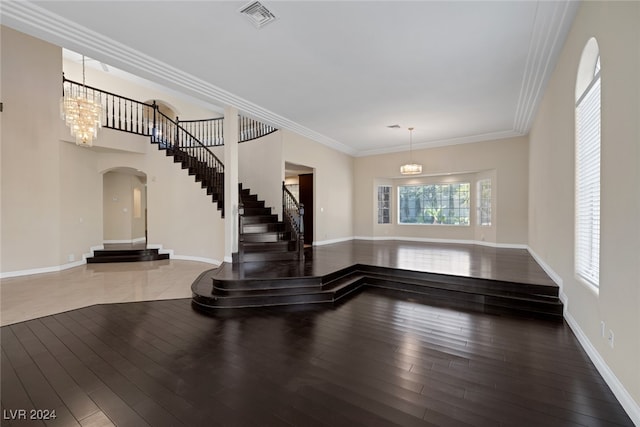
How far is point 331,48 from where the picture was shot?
3.76 metres

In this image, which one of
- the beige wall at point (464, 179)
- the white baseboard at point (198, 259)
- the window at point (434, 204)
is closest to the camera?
the white baseboard at point (198, 259)

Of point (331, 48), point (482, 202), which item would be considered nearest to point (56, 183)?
point (331, 48)

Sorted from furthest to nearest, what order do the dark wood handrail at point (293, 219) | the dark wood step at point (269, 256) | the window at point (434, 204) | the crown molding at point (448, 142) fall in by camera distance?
the window at point (434, 204) → the crown molding at point (448, 142) → the dark wood handrail at point (293, 219) → the dark wood step at point (269, 256)

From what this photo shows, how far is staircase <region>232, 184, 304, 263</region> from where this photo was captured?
610cm

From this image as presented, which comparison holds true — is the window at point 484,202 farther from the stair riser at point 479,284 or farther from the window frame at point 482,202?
the stair riser at point 479,284

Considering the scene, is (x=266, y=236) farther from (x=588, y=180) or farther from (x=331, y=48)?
(x=588, y=180)

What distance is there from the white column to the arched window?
5421 millimetres

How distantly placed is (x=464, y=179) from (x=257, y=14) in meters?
8.22

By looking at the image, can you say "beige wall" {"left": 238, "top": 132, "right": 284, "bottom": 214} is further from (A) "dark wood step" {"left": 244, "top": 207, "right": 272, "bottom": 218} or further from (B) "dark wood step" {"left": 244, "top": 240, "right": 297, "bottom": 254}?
(B) "dark wood step" {"left": 244, "top": 240, "right": 297, "bottom": 254}

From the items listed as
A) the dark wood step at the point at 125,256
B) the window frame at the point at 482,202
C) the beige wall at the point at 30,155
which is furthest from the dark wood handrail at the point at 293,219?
the window frame at the point at 482,202

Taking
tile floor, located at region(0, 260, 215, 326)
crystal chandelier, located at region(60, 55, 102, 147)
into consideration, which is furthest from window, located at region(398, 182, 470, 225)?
crystal chandelier, located at region(60, 55, 102, 147)

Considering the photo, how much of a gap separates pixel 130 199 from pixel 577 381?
12.2m

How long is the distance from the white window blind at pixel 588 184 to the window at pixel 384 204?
7238 millimetres

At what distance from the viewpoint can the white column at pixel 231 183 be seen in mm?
5910
